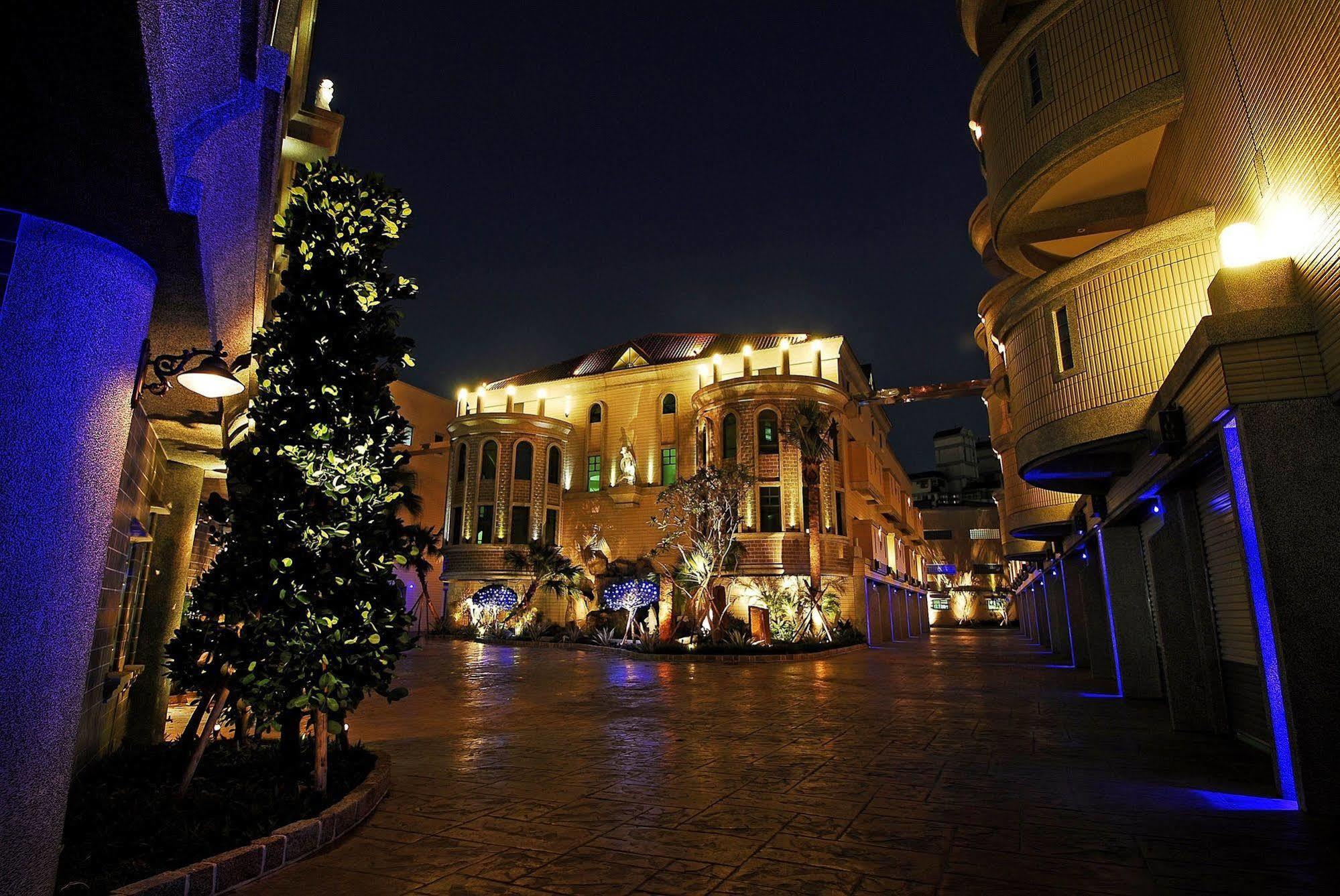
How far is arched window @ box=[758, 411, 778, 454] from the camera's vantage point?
98.2 feet

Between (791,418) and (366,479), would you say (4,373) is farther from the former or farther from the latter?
(791,418)

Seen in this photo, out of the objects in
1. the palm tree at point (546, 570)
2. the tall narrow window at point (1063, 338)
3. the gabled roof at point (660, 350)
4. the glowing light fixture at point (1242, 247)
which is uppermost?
the gabled roof at point (660, 350)

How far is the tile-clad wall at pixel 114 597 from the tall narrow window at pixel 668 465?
28.2 m

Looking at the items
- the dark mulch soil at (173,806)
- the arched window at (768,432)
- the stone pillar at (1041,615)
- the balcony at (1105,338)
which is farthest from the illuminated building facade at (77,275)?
the stone pillar at (1041,615)

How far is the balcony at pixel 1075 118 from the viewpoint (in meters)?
8.75

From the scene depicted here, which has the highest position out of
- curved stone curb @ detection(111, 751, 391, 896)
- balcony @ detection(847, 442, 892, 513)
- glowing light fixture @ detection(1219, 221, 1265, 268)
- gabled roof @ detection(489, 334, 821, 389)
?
gabled roof @ detection(489, 334, 821, 389)

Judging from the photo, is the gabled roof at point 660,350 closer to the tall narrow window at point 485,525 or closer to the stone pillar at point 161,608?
the tall narrow window at point 485,525

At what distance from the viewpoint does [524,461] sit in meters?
36.5

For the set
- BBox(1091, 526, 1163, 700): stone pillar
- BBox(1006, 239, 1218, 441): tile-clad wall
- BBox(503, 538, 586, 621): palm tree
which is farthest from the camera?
BBox(503, 538, 586, 621): palm tree

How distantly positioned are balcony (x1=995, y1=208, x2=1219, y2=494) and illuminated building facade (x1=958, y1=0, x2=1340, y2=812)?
26 mm

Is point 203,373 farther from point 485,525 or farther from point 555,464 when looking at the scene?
point 555,464

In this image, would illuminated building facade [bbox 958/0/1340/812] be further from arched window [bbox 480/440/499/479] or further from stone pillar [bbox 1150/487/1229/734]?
arched window [bbox 480/440/499/479]

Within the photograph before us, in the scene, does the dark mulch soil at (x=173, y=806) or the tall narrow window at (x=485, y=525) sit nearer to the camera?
the dark mulch soil at (x=173, y=806)

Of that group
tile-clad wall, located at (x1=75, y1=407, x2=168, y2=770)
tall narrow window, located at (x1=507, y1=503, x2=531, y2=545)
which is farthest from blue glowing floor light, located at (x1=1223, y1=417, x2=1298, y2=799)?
tall narrow window, located at (x1=507, y1=503, x2=531, y2=545)
